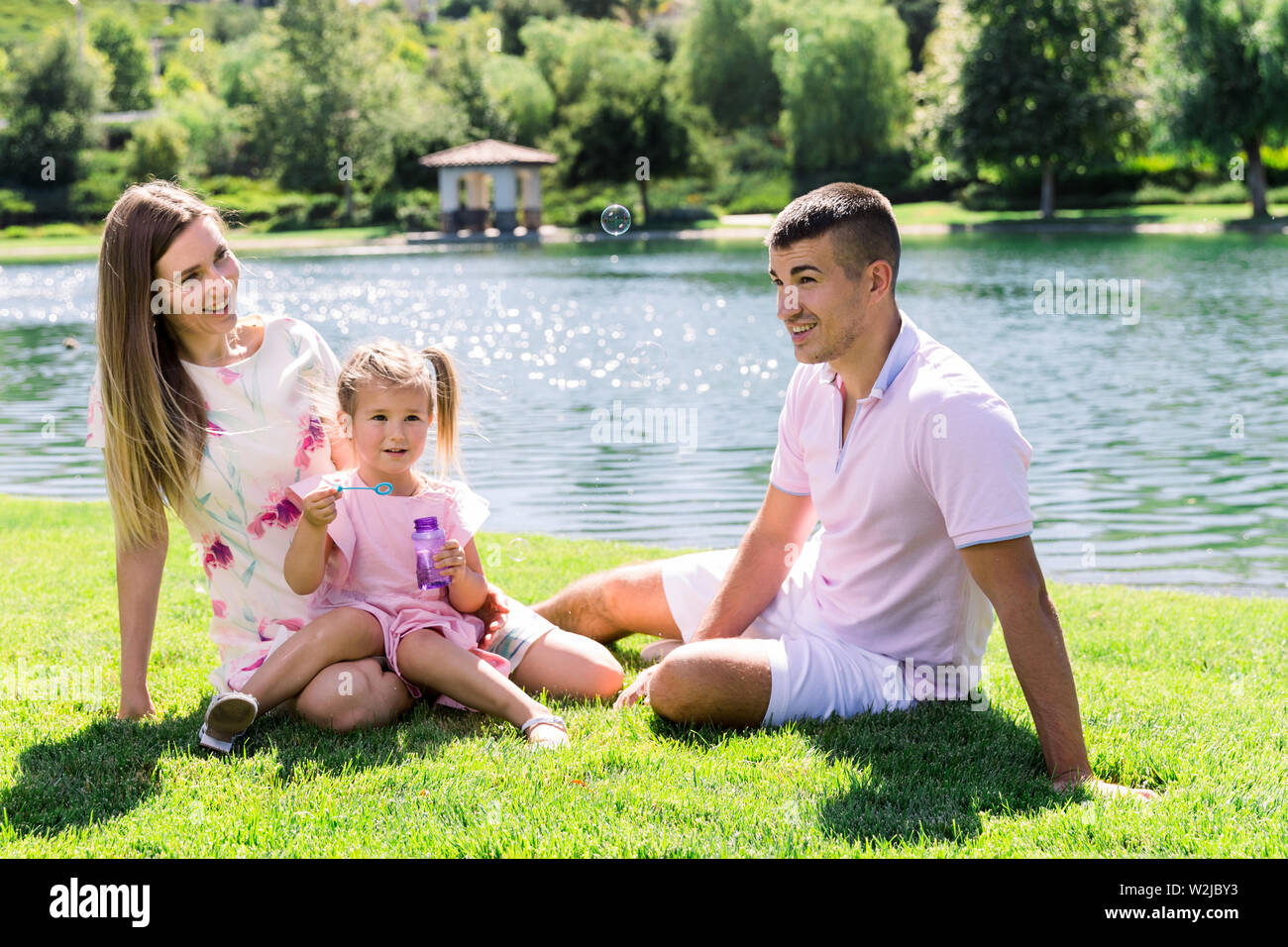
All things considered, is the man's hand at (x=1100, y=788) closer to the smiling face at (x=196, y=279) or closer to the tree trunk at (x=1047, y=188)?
the smiling face at (x=196, y=279)

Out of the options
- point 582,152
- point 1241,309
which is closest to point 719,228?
point 582,152

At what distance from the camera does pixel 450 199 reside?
55.2m

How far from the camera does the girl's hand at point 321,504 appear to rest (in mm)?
3670

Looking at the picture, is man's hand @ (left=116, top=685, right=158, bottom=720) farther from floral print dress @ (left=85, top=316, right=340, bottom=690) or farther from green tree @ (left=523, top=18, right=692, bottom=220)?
green tree @ (left=523, top=18, right=692, bottom=220)

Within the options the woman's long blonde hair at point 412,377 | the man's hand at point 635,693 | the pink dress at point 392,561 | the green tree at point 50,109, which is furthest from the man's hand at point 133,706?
the green tree at point 50,109

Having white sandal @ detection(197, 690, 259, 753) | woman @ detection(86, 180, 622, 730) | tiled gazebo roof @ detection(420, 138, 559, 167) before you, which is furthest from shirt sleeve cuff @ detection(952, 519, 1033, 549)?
tiled gazebo roof @ detection(420, 138, 559, 167)

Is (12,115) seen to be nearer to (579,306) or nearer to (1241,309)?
(579,306)

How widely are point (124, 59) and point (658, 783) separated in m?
121

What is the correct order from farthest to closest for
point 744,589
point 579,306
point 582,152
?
1. point 582,152
2. point 579,306
3. point 744,589

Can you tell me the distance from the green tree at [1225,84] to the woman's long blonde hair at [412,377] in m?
43.0

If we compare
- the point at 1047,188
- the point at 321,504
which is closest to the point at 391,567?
the point at 321,504

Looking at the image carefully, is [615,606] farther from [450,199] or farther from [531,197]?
[531,197]

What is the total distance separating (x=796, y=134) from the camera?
59.7 meters
